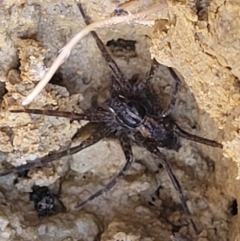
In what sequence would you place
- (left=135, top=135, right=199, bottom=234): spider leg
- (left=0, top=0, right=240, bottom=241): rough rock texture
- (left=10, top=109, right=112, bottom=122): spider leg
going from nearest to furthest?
(left=0, top=0, right=240, bottom=241): rough rock texture
(left=10, top=109, right=112, bottom=122): spider leg
(left=135, top=135, right=199, bottom=234): spider leg

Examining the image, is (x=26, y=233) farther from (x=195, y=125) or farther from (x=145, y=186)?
(x=195, y=125)

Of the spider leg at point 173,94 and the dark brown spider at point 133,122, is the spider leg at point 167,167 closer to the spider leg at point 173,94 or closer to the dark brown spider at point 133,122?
the dark brown spider at point 133,122

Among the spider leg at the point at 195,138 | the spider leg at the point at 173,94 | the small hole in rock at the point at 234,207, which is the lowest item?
the small hole in rock at the point at 234,207

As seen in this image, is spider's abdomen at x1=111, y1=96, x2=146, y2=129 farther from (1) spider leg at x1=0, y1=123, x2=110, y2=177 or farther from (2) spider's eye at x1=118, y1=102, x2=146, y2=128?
(1) spider leg at x1=0, y1=123, x2=110, y2=177

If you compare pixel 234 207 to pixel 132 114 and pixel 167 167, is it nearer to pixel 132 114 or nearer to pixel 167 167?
pixel 167 167

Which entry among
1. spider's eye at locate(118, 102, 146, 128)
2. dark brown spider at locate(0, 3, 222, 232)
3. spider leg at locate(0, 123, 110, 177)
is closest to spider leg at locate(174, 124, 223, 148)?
dark brown spider at locate(0, 3, 222, 232)

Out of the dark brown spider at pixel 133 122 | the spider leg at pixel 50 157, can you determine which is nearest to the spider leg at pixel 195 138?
the dark brown spider at pixel 133 122

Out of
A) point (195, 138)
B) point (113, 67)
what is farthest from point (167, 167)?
point (113, 67)
